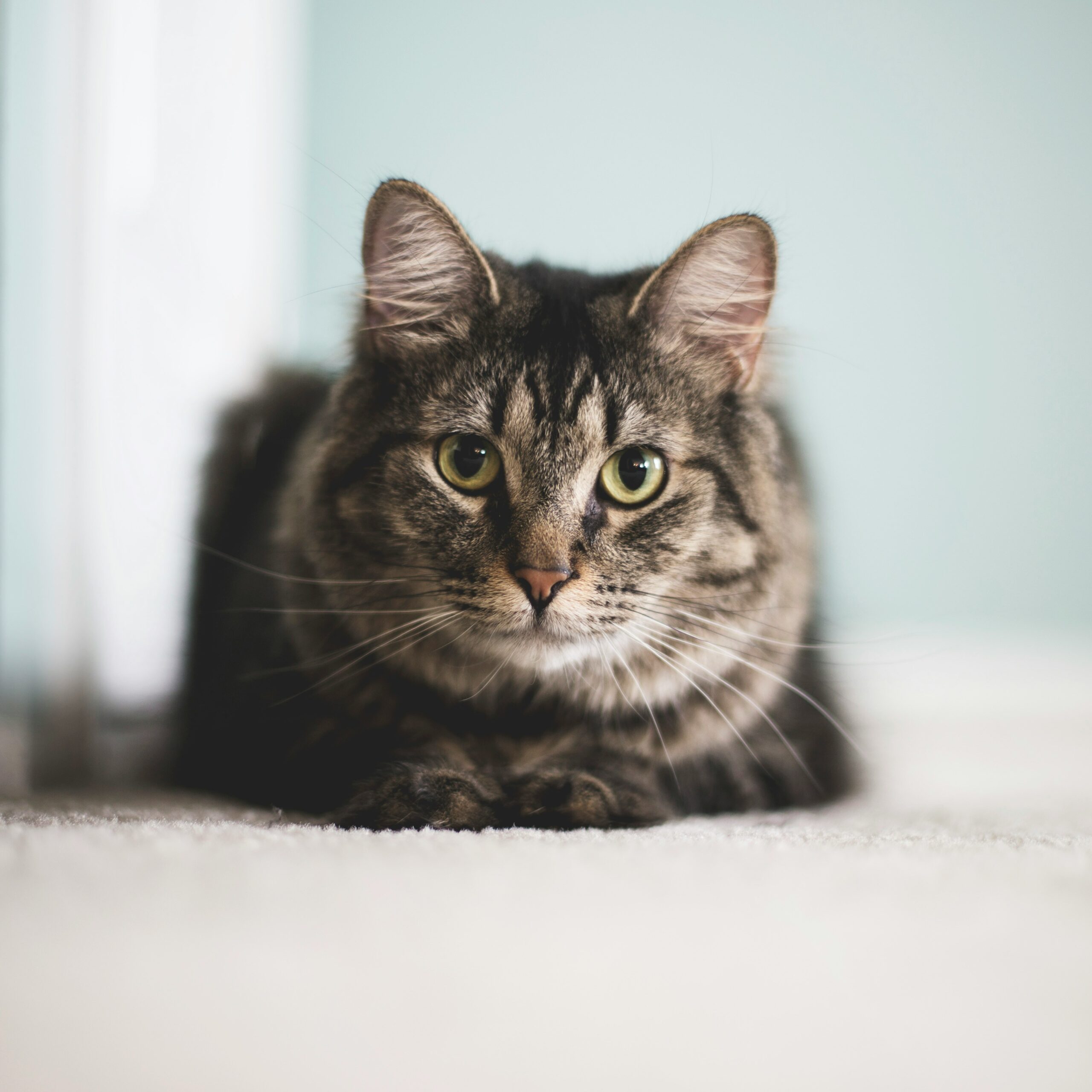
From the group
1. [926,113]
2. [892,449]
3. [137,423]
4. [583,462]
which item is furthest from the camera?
[892,449]

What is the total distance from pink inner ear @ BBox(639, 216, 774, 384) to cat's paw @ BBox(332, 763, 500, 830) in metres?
0.56

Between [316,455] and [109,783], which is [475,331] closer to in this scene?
[316,455]

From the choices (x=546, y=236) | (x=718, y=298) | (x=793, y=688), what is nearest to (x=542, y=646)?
(x=793, y=688)

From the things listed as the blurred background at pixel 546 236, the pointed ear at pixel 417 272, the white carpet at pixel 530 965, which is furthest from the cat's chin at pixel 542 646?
the blurred background at pixel 546 236

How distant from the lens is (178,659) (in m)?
1.33

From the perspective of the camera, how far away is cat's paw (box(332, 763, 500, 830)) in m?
0.79

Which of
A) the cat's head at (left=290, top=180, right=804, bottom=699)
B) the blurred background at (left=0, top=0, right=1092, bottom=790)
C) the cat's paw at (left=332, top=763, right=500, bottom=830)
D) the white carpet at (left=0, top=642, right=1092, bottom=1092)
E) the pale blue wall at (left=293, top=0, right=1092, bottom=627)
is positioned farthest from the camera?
the pale blue wall at (left=293, top=0, right=1092, bottom=627)

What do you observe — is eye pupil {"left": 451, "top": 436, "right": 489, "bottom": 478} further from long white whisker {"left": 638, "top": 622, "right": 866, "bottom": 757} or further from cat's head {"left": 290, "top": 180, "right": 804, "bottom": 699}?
long white whisker {"left": 638, "top": 622, "right": 866, "bottom": 757}

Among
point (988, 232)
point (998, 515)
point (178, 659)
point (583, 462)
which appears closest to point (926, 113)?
point (988, 232)

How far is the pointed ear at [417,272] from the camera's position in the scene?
3.18ft

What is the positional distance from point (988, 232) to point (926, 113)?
346 millimetres

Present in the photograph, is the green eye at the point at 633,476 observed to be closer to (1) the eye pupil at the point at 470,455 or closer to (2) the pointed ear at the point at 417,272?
(1) the eye pupil at the point at 470,455

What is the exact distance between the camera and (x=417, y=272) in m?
1.02

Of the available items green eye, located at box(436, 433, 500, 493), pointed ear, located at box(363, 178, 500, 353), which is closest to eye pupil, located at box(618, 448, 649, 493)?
green eye, located at box(436, 433, 500, 493)
